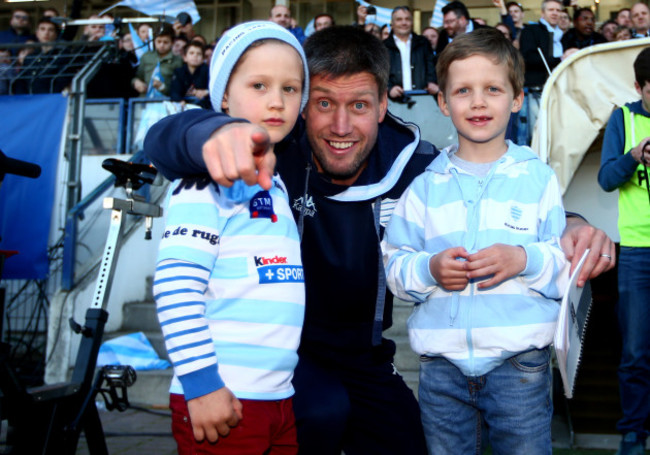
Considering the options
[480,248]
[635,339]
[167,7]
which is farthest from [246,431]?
[167,7]

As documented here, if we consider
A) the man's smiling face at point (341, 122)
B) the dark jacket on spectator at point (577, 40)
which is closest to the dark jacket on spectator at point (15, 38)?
the dark jacket on spectator at point (577, 40)

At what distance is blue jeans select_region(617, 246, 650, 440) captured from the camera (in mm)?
3473

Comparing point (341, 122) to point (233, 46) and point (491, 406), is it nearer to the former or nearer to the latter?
point (233, 46)

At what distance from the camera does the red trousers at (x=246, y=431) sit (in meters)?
1.65

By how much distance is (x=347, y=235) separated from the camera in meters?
2.31

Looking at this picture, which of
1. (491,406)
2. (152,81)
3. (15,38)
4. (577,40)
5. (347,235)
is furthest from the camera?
(15,38)

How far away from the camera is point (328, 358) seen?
2369mm

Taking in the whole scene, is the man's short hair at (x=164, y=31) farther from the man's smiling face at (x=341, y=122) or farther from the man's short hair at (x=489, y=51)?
the man's short hair at (x=489, y=51)

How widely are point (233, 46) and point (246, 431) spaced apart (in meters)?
1.05

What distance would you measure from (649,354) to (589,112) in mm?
2038

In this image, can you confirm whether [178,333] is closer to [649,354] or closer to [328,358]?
[328,358]

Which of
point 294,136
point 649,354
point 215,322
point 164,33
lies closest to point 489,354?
point 215,322

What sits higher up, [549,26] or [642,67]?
[549,26]

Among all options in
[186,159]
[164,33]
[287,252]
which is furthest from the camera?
[164,33]
